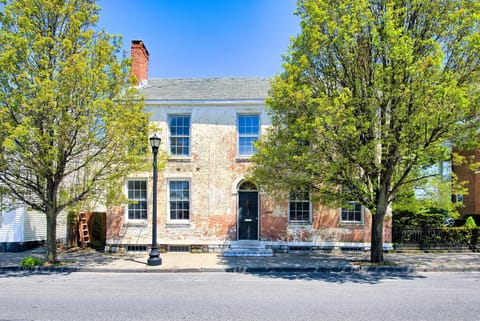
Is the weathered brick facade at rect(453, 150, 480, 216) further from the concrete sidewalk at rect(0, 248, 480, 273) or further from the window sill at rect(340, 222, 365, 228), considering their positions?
the window sill at rect(340, 222, 365, 228)

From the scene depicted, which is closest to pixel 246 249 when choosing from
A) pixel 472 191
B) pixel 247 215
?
pixel 247 215

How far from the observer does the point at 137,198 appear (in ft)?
48.8

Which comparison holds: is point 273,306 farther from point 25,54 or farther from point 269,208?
point 25,54

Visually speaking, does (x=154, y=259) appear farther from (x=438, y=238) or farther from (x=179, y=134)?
(x=438, y=238)

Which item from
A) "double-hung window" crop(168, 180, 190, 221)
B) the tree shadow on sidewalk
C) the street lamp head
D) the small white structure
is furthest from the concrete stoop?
the small white structure

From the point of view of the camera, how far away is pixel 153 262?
37.7 feet

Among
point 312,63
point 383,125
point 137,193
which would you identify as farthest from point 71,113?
point 383,125

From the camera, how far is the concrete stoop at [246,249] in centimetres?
1359

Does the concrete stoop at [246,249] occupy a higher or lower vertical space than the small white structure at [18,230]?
lower

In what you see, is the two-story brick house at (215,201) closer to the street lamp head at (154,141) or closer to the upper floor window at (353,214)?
the upper floor window at (353,214)

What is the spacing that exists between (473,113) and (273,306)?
→ 829cm

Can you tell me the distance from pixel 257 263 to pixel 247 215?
3134 millimetres

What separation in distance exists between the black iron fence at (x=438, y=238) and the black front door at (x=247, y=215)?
255 inches

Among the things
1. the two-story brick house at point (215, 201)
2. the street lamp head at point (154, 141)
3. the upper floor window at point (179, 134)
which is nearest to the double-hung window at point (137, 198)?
the two-story brick house at point (215, 201)
